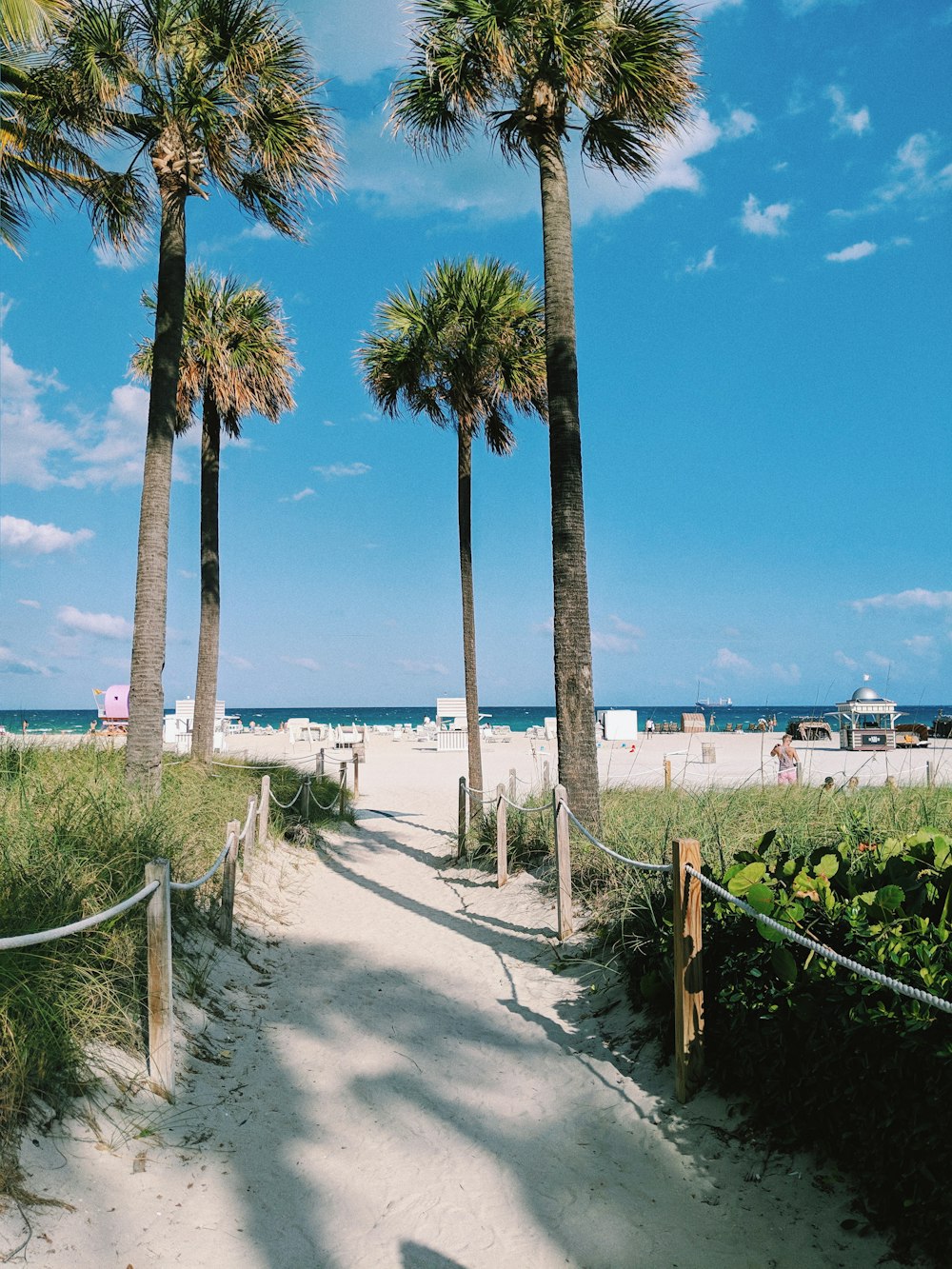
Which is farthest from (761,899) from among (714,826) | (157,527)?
(157,527)

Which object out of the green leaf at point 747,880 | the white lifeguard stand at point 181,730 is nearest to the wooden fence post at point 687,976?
the green leaf at point 747,880

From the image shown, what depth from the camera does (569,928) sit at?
7.47 meters

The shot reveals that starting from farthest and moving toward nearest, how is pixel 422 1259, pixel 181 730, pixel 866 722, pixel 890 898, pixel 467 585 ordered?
pixel 866 722 → pixel 181 730 → pixel 467 585 → pixel 890 898 → pixel 422 1259

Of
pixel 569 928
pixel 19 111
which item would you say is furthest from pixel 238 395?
pixel 569 928

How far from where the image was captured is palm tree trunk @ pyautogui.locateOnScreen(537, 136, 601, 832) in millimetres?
8734

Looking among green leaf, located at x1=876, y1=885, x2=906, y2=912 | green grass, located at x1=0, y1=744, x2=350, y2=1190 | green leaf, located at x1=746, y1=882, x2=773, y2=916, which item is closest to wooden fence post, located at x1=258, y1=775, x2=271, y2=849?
green grass, located at x1=0, y1=744, x2=350, y2=1190

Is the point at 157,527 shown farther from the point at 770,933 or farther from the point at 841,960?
the point at 841,960

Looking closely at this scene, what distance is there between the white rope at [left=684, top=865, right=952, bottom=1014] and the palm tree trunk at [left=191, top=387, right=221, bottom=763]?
12.2 metres

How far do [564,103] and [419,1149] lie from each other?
9.99 metres

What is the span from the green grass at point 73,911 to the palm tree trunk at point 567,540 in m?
3.65

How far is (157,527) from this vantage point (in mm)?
10062

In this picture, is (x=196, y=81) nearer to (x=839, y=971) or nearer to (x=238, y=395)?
(x=238, y=395)

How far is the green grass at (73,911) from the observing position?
12.3 feet

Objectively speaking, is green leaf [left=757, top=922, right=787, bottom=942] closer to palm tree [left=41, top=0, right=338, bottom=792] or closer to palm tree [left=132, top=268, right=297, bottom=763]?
palm tree [left=41, top=0, right=338, bottom=792]
